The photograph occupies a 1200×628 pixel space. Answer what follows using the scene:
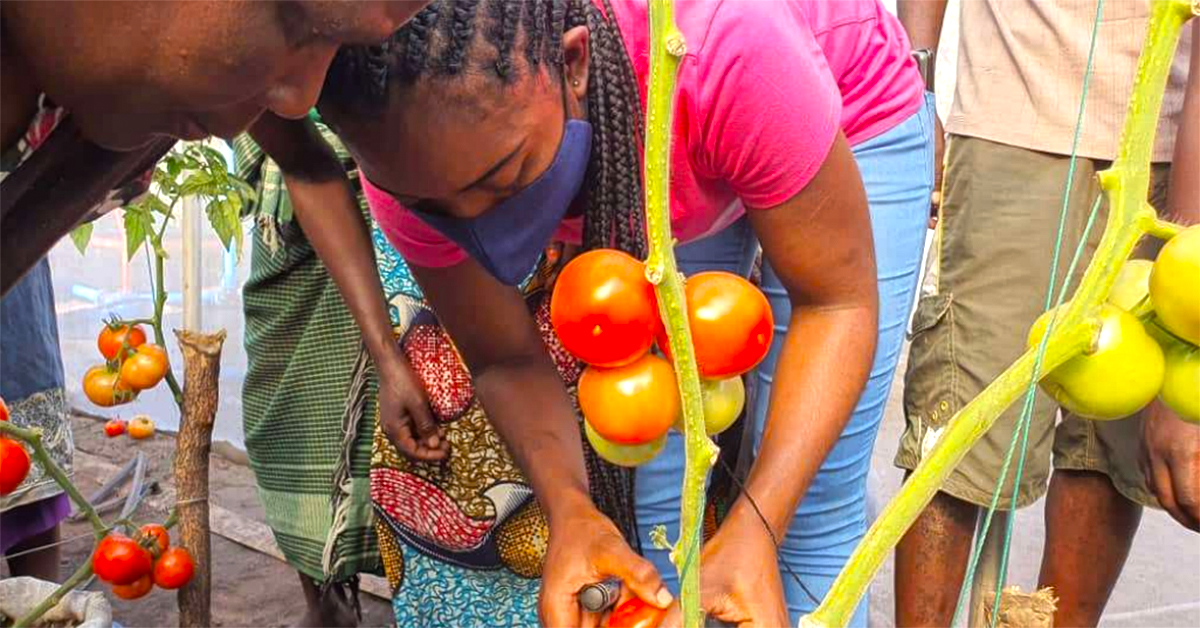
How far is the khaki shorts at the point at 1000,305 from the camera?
1.57 m

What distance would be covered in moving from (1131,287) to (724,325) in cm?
24

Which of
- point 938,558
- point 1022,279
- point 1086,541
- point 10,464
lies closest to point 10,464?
point 10,464

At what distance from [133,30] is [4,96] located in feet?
0.22

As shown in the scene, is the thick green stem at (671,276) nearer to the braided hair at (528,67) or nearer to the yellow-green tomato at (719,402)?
the yellow-green tomato at (719,402)

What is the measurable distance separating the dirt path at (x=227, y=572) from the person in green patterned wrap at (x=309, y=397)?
293 millimetres

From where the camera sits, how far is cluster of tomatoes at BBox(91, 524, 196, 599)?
68.6 inches

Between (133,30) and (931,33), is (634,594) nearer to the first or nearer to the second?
(133,30)

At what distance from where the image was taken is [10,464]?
1.32 meters

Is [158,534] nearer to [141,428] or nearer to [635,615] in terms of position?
[635,615]

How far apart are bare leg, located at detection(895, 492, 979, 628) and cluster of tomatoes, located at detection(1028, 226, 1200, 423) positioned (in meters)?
1.05

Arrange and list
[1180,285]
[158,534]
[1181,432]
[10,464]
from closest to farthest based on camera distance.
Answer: [1180,285] → [1181,432] → [10,464] → [158,534]

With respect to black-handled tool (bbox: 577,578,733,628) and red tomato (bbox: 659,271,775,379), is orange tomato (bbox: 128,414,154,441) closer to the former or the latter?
black-handled tool (bbox: 577,578,733,628)

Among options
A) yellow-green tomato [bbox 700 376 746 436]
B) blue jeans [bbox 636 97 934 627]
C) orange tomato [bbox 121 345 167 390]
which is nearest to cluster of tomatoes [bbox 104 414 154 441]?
orange tomato [bbox 121 345 167 390]

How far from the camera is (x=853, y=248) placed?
3.46 feet
